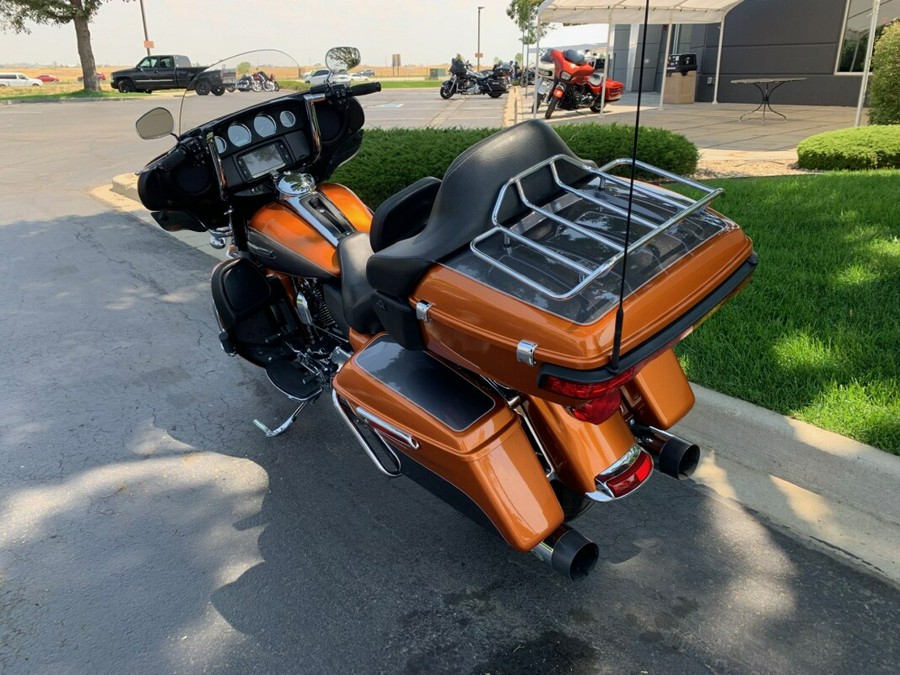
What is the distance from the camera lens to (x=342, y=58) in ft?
12.7

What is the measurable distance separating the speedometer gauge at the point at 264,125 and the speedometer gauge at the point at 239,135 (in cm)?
5

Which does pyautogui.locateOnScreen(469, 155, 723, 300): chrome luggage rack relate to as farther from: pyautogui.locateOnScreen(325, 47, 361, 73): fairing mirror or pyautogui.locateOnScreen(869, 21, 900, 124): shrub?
pyautogui.locateOnScreen(869, 21, 900, 124): shrub

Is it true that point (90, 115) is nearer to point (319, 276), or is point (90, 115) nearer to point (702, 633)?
point (319, 276)

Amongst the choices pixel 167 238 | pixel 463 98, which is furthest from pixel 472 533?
pixel 463 98

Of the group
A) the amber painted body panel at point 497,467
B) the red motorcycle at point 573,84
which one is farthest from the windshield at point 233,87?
the red motorcycle at point 573,84

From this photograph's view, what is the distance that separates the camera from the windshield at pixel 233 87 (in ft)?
11.3

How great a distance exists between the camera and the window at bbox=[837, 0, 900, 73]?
15.4m

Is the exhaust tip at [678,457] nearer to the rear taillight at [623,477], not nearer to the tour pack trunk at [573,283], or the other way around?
the rear taillight at [623,477]

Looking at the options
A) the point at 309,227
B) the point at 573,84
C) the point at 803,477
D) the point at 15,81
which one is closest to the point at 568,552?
the point at 803,477

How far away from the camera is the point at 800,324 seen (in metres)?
3.64

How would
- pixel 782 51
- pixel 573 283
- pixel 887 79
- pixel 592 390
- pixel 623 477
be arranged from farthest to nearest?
pixel 782 51 → pixel 887 79 → pixel 623 477 → pixel 573 283 → pixel 592 390

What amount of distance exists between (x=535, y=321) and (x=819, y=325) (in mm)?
2616

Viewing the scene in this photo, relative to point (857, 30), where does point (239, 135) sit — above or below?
below

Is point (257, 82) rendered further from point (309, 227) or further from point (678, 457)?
point (678, 457)
